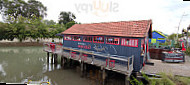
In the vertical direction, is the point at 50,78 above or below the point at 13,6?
below

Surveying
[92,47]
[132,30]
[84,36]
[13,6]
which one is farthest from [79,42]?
[13,6]

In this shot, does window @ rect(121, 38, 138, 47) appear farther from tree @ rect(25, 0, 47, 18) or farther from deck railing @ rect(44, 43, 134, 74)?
tree @ rect(25, 0, 47, 18)

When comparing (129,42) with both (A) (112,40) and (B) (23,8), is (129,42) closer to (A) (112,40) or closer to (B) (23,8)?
(A) (112,40)

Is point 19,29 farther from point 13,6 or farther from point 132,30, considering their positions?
point 132,30

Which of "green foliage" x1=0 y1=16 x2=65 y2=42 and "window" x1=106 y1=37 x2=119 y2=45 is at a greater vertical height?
"green foliage" x1=0 y1=16 x2=65 y2=42

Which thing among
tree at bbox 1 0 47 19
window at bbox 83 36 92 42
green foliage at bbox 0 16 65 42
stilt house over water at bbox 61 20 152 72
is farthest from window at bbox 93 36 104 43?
tree at bbox 1 0 47 19

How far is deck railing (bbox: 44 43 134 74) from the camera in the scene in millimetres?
6832

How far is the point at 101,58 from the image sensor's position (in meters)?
9.65

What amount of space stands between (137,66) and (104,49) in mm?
3153

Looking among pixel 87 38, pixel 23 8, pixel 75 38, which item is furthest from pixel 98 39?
pixel 23 8

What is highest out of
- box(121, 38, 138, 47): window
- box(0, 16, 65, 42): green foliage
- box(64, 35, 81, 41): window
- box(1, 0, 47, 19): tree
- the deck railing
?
box(1, 0, 47, 19): tree

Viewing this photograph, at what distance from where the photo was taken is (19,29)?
32.7 m

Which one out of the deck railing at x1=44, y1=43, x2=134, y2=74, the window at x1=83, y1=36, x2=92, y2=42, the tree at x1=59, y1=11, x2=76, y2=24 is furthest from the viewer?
the tree at x1=59, y1=11, x2=76, y2=24

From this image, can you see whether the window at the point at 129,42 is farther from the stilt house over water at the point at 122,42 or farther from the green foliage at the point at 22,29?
the green foliage at the point at 22,29
